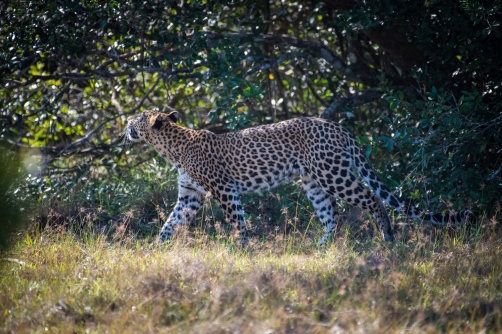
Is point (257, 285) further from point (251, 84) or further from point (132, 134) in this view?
point (251, 84)

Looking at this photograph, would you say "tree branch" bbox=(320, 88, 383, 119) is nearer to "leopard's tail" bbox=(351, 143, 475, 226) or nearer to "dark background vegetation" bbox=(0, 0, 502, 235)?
"dark background vegetation" bbox=(0, 0, 502, 235)

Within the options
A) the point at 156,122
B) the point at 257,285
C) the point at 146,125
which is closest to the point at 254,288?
the point at 257,285

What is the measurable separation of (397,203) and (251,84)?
2.57 metres

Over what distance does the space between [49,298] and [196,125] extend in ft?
18.3

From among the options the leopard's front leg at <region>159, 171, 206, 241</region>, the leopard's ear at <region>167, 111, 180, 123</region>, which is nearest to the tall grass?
the leopard's front leg at <region>159, 171, 206, 241</region>

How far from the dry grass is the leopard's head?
1919 mm

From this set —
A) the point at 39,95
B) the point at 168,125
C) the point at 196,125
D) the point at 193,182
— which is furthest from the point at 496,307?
the point at 39,95

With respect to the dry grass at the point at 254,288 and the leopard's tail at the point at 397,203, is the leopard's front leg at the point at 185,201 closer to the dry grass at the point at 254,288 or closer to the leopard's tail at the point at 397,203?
the dry grass at the point at 254,288

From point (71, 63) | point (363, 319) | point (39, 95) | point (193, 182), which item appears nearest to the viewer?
point (363, 319)

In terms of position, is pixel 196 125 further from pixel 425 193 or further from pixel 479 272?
pixel 479 272

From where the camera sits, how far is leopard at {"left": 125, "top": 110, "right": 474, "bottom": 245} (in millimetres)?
7359

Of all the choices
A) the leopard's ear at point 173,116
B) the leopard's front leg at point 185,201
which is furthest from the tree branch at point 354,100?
the leopard's front leg at point 185,201

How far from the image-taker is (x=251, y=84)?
8602 millimetres

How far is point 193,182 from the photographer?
788 cm
